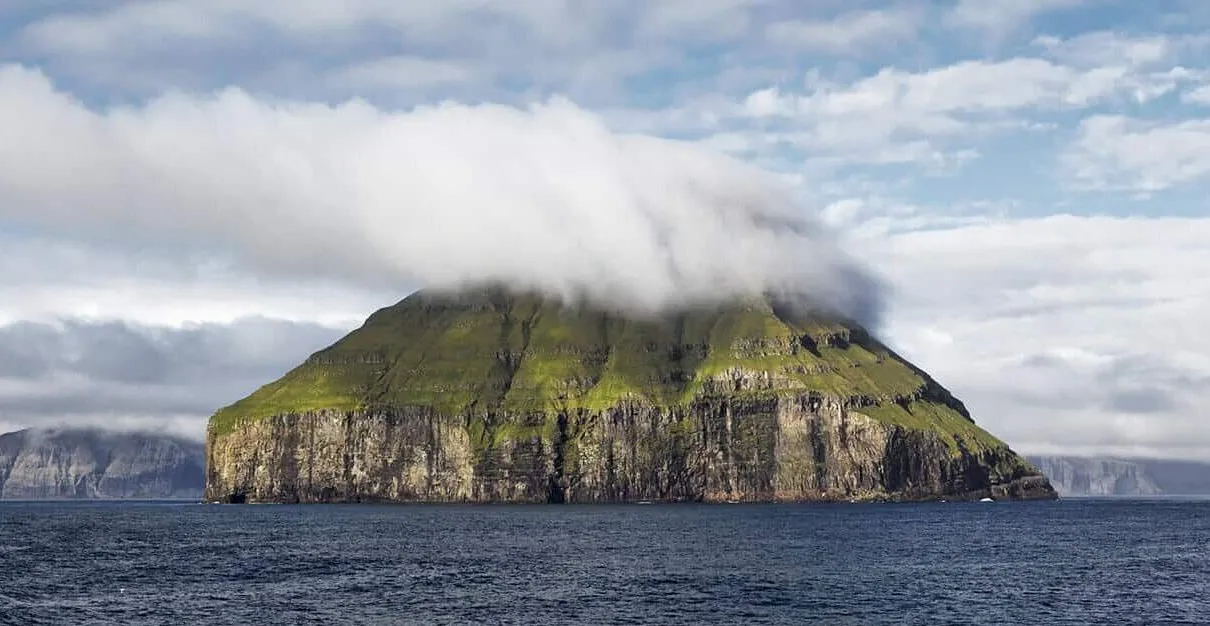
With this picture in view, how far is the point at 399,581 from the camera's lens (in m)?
125

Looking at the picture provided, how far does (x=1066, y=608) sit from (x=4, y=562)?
12435 centimetres

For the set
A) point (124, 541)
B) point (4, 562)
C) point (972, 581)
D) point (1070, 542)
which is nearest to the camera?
point (972, 581)

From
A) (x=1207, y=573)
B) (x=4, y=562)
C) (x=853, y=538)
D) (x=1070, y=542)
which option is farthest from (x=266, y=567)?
(x=1070, y=542)

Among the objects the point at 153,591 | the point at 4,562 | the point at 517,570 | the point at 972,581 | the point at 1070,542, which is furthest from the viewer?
the point at 1070,542

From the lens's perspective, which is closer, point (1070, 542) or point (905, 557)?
point (905, 557)

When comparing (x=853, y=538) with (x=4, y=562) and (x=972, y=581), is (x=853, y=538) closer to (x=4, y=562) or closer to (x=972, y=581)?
(x=972, y=581)

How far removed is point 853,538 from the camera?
611 feet

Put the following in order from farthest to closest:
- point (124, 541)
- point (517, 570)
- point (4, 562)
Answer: point (124, 541), point (4, 562), point (517, 570)

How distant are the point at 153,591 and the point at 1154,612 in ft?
299

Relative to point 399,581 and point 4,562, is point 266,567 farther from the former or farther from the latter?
point 4,562

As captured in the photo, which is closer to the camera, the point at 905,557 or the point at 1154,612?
the point at 1154,612

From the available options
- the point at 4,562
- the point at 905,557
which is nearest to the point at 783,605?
the point at 905,557

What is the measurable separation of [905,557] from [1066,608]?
157 ft

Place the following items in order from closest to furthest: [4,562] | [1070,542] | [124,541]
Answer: [4,562] → [1070,542] → [124,541]
